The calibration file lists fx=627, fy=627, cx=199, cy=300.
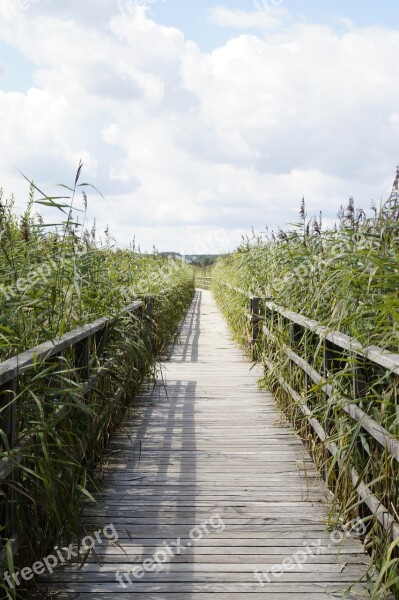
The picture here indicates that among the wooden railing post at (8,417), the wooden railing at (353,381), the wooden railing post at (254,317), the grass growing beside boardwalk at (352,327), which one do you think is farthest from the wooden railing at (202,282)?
the wooden railing post at (8,417)

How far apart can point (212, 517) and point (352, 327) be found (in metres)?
1.30

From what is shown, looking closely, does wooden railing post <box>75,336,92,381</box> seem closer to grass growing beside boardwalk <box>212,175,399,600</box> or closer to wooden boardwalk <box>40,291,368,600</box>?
wooden boardwalk <box>40,291,368,600</box>

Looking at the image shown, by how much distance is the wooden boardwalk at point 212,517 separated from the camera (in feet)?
8.84

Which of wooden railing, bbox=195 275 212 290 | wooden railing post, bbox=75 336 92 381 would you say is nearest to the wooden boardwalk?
wooden railing post, bbox=75 336 92 381

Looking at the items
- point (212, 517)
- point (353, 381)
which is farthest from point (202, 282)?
point (353, 381)

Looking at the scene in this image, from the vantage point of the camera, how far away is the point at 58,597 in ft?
8.42

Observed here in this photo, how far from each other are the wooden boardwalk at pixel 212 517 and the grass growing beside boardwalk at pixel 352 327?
0.62 feet

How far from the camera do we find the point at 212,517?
341 centimetres

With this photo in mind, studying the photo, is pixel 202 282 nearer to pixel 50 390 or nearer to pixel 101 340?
pixel 101 340

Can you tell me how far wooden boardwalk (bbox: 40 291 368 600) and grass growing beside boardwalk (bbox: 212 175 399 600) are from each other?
188 millimetres

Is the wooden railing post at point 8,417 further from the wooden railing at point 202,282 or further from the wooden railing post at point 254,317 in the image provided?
the wooden railing at point 202,282

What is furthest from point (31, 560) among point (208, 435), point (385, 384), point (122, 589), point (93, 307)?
point (208, 435)

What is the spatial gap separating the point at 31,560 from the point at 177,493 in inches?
51.3

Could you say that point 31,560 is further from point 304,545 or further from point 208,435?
point 208,435
